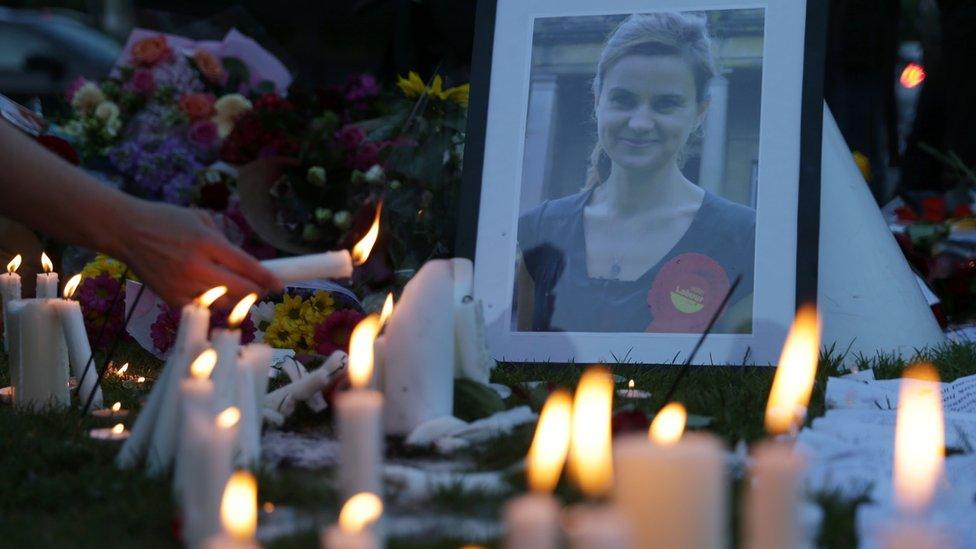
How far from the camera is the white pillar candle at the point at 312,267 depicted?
1822mm

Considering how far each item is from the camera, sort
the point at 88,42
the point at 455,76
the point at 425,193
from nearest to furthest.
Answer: the point at 425,193 < the point at 455,76 < the point at 88,42

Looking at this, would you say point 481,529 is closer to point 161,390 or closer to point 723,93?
point 161,390

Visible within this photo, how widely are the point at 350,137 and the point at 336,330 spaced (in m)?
0.86

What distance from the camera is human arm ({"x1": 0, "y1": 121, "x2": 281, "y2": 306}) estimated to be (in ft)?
5.98

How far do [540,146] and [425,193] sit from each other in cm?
46

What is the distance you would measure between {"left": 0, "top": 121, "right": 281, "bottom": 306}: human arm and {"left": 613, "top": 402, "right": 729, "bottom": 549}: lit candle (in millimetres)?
972

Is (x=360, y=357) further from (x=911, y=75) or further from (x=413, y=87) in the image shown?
(x=911, y=75)

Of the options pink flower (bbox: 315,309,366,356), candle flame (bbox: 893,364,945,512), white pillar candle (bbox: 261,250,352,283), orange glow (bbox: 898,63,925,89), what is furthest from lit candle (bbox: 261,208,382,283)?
orange glow (bbox: 898,63,925,89)

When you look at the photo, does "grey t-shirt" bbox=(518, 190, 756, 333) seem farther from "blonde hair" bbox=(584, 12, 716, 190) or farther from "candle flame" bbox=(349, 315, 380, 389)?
"candle flame" bbox=(349, 315, 380, 389)

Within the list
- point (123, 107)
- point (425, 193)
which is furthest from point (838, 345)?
point (123, 107)

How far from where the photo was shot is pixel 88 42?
942cm

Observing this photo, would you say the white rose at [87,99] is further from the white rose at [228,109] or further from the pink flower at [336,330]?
the pink flower at [336,330]

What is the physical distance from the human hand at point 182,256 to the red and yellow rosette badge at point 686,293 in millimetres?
1407

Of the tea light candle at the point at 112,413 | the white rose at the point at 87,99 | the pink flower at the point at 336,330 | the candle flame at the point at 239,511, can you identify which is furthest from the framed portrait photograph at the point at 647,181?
the candle flame at the point at 239,511
